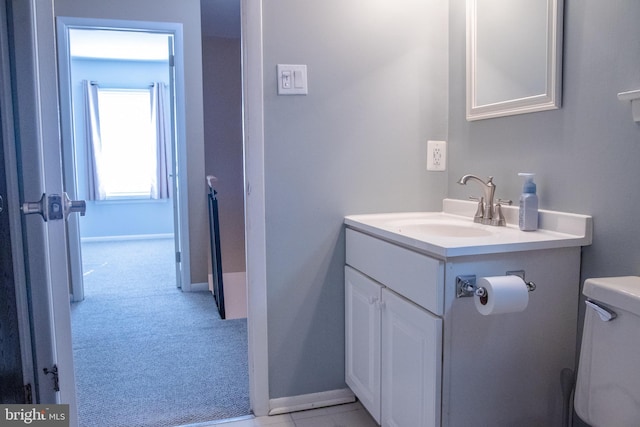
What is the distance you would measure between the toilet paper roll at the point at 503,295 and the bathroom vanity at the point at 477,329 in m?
0.10

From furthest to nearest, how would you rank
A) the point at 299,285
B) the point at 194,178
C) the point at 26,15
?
the point at 194,178, the point at 299,285, the point at 26,15

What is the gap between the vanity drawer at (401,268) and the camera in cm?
131

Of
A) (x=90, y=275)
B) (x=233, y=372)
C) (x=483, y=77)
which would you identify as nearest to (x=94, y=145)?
(x=90, y=275)

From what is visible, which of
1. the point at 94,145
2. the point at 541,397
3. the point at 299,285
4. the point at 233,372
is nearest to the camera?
the point at 541,397

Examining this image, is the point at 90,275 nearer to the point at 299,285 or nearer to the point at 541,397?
the point at 299,285

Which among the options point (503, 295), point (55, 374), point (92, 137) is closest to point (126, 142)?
point (92, 137)

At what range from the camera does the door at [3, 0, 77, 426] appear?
1.31m

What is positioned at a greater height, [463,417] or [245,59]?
[245,59]

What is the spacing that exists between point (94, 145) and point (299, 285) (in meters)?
4.94

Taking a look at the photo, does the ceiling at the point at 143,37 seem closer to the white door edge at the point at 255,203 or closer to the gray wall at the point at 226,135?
the gray wall at the point at 226,135

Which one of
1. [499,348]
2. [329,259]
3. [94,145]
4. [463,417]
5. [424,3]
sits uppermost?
[424,3]

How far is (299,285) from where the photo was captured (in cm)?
198

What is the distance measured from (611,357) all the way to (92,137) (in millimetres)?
6055

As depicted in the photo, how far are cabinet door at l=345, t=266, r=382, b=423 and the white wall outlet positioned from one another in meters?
0.55
